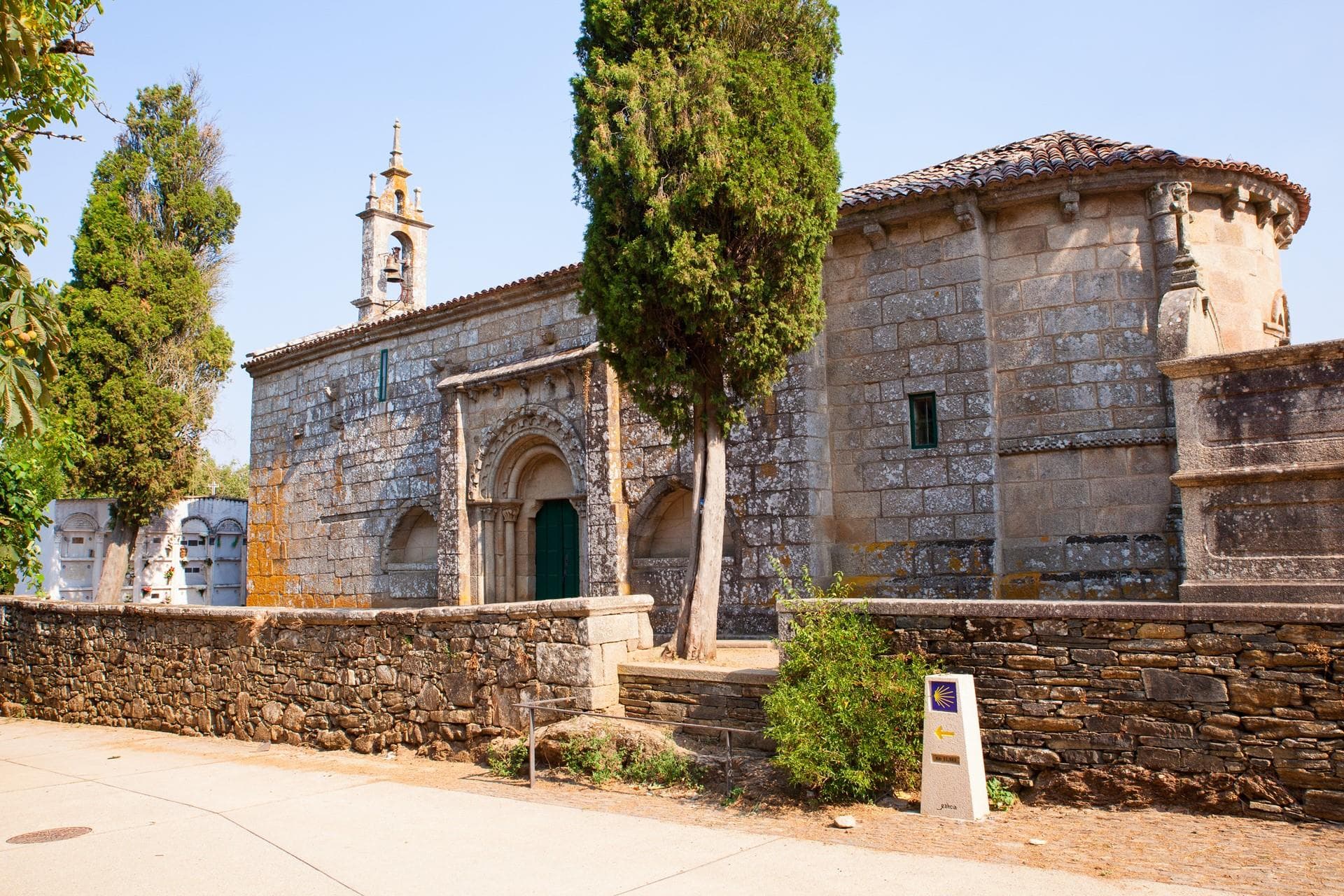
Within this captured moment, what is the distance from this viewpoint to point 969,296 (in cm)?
1085

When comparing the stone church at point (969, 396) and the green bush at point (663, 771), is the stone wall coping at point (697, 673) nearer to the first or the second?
the green bush at point (663, 771)

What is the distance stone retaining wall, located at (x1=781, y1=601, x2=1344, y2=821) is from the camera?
5.57 metres

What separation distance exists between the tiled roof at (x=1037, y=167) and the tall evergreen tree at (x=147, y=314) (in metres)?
14.5

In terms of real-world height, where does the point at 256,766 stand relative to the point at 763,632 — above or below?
below

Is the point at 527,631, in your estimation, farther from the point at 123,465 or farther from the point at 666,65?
the point at 123,465

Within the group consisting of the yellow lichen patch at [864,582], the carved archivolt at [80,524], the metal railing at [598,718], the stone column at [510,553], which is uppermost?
the carved archivolt at [80,524]

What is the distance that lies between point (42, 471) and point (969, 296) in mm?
15614

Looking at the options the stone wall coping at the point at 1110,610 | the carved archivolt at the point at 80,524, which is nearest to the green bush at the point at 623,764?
the stone wall coping at the point at 1110,610

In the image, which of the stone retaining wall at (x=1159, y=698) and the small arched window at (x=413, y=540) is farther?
the small arched window at (x=413, y=540)

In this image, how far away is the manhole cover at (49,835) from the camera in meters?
6.78

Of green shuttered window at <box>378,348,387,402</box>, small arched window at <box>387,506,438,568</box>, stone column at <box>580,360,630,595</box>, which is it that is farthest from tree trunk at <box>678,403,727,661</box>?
green shuttered window at <box>378,348,387,402</box>

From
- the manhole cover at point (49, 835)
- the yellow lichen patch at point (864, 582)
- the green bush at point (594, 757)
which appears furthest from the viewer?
the yellow lichen patch at point (864, 582)

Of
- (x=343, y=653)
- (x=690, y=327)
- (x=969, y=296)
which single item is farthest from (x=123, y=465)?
(x=969, y=296)

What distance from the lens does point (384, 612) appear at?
9664mm
